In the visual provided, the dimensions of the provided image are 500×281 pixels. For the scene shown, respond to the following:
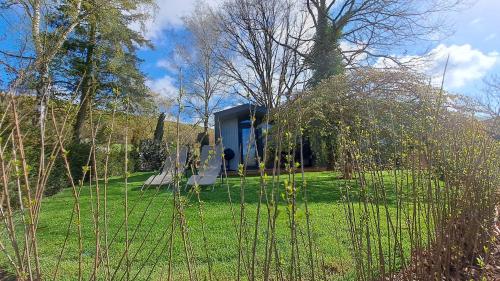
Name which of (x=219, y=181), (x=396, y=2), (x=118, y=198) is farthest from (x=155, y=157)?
(x=396, y=2)

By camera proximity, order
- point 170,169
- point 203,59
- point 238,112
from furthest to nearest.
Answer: point 203,59 < point 238,112 < point 170,169

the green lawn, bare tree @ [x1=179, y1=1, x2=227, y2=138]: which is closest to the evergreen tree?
bare tree @ [x1=179, y1=1, x2=227, y2=138]

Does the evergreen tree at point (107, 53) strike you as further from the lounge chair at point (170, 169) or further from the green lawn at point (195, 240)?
the green lawn at point (195, 240)

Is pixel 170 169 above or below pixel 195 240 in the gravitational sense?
above

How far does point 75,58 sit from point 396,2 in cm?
1576

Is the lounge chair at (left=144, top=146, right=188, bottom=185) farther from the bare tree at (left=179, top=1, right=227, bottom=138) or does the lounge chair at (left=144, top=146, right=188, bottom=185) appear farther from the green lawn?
the bare tree at (left=179, top=1, right=227, bottom=138)

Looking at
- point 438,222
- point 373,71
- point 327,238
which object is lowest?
point 327,238

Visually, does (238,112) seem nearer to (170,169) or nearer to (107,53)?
(107,53)

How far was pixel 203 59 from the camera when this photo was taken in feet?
81.0

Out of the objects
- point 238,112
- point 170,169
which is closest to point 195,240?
point 170,169

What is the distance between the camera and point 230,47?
22484mm

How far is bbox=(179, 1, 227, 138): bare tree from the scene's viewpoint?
22469 millimetres

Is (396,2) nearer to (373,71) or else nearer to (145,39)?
(373,71)

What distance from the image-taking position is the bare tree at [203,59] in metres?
22.5
